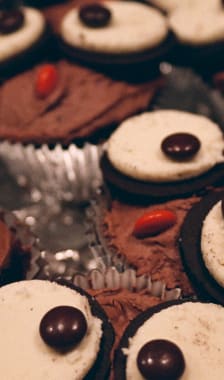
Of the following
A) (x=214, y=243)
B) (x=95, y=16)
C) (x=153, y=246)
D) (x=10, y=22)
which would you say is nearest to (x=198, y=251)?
(x=214, y=243)

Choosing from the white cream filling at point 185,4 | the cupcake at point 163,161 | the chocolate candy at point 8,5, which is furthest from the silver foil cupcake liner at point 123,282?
the chocolate candy at point 8,5

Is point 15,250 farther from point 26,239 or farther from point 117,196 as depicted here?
point 117,196

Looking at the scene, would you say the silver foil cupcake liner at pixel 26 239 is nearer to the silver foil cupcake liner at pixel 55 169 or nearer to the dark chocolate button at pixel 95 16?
the silver foil cupcake liner at pixel 55 169

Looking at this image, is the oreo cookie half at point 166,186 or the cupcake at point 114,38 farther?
the cupcake at point 114,38

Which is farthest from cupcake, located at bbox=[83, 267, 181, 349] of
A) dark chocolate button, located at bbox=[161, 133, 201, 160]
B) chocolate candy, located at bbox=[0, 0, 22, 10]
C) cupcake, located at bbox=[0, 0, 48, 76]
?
chocolate candy, located at bbox=[0, 0, 22, 10]

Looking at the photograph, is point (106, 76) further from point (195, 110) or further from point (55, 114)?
point (195, 110)

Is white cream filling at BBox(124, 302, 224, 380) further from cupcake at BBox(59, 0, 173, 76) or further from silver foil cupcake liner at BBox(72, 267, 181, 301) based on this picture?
cupcake at BBox(59, 0, 173, 76)
